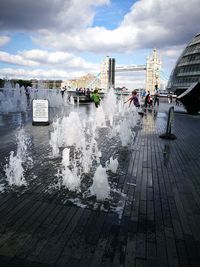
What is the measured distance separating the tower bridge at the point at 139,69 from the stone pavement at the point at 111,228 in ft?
391

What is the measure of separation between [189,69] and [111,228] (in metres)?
63.4

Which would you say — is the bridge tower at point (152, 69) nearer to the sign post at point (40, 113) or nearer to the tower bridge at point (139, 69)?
the tower bridge at point (139, 69)

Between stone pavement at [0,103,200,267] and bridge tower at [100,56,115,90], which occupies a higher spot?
bridge tower at [100,56,115,90]

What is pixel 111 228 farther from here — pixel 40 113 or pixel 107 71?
pixel 107 71

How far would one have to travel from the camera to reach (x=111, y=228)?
13.0 ft

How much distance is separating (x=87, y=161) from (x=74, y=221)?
2.96m

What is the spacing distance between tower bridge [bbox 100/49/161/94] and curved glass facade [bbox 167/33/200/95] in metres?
55.6

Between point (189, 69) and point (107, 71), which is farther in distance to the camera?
point (107, 71)

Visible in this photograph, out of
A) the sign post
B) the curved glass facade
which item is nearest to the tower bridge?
the curved glass facade

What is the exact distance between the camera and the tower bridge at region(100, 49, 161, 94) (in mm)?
126838

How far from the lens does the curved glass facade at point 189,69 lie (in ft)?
196

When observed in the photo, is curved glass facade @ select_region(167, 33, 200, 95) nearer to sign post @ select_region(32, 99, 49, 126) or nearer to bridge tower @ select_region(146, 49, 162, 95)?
sign post @ select_region(32, 99, 49, 126)

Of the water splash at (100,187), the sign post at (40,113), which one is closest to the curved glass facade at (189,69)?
the sign post at (40,113)

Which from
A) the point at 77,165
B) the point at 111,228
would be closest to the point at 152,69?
the point at 77,165
